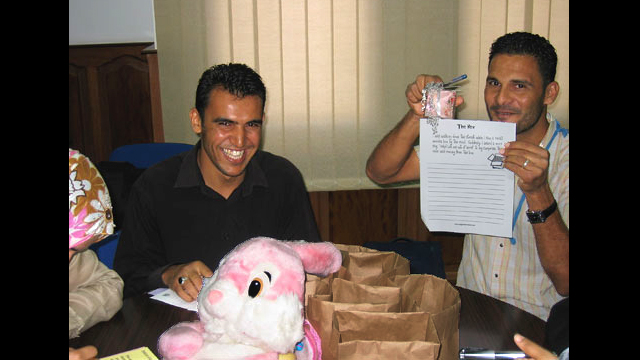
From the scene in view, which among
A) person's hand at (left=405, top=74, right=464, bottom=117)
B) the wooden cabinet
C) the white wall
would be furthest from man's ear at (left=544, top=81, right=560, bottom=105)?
the white wall

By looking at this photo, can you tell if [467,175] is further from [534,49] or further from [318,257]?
[318,257]

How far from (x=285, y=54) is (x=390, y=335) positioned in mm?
2317

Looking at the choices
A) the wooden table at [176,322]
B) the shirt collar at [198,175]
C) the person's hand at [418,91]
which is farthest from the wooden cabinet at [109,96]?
the wooden table at [176,322]

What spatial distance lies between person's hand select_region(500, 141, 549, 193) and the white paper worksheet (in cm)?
4

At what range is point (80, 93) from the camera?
11.3 feet

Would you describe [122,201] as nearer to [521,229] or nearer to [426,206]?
[426,206]

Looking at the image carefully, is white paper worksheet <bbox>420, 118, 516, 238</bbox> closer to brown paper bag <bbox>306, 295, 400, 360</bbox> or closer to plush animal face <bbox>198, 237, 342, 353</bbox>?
brown paper bag <bbox>306, 295, 400, 360</bbox>

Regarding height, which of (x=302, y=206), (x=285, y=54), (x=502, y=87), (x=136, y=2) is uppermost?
(x=136, y=2)

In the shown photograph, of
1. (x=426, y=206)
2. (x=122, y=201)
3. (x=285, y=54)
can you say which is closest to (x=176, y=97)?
(x=285, y=54)

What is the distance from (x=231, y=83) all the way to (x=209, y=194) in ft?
1.24

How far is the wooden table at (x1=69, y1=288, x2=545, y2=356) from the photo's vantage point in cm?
121

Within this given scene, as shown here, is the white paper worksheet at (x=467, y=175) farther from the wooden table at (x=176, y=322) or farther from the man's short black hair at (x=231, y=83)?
the man's short black hair at (x=231, y=83)

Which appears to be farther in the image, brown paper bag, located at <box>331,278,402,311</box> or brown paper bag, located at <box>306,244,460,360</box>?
brown paper bag, located at <box>331,278,402,311</box>
